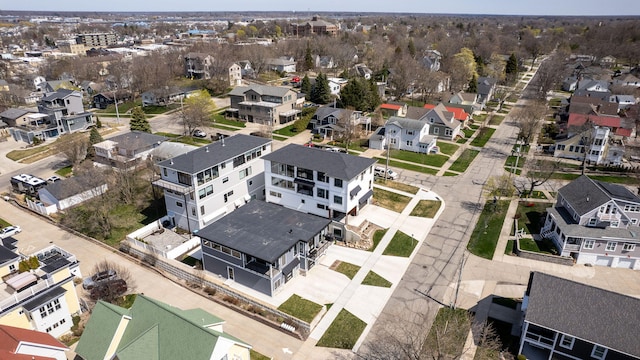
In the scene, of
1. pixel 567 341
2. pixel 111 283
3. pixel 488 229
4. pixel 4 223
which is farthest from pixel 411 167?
pixel 4 223

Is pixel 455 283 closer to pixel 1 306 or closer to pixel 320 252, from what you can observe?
pixel 320 252

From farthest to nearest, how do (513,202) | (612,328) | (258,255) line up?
(513,202), (258,255), (612,328)

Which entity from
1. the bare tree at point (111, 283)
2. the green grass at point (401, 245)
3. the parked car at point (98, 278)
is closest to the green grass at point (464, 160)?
the green grass at point (401, 245)

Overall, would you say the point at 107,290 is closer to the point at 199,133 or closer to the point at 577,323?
the point at 577,323

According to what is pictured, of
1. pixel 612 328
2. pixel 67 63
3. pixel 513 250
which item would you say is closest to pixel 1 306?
pixel 612 328

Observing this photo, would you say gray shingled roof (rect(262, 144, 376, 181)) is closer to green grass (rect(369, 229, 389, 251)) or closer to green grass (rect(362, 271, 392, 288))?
green grass (rect(369, 229, 389, 251))

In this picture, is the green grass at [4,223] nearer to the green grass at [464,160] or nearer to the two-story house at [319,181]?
the two-story house at [319,181]
